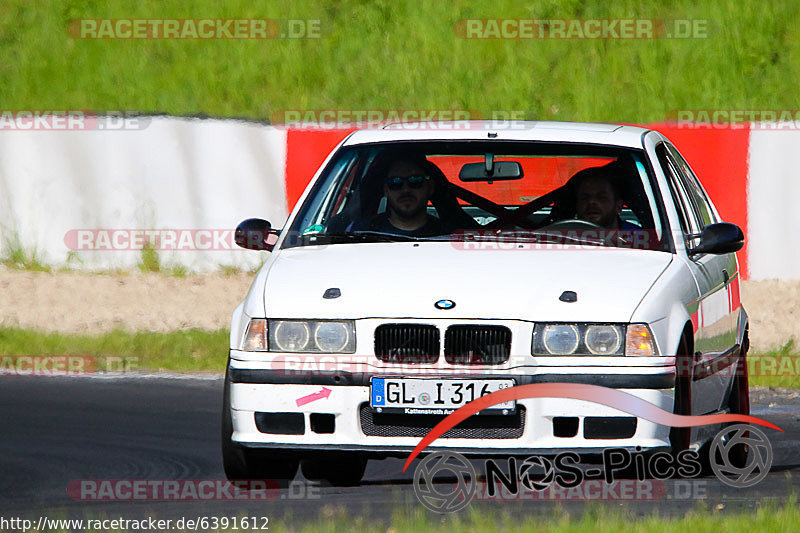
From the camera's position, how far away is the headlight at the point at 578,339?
5.92m

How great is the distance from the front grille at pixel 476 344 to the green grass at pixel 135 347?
5547 mm

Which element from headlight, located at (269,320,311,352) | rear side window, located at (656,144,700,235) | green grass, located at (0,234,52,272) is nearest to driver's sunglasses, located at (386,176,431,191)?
rear side window, located at (656,144,700,235)

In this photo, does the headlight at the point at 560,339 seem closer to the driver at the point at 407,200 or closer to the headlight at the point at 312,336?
the headlight at the point at 312,336

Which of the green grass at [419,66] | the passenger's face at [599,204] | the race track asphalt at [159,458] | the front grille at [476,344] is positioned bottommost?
the race track asphalt at [159,458]

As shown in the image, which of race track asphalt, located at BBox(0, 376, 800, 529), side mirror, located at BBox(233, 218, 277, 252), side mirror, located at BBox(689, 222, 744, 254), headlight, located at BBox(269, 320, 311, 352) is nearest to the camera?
headlight, located at BBox(269, 320, 311, 352)

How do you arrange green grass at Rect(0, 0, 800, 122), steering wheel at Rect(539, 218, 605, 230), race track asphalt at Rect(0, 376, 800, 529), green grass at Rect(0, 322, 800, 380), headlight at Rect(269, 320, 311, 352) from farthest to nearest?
1. green grass at Rect(0, 0, 800, 122)
2. green grass at Rect(0, 322, 800, 380)
3. steering wheel at Rect(539, 218, 605, 230)
4. race track asphalt at Rect(0, 376, 800, 529)
5. headlight at Rect(269, 320, 311, 352)

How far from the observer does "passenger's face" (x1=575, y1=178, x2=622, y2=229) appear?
732 cm

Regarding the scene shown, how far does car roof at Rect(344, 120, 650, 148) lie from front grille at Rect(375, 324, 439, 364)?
1.82 metres

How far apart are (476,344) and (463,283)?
323 mm

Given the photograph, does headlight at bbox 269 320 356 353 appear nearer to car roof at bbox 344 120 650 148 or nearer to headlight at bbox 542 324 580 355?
headlight at bbox 542 324 580 355

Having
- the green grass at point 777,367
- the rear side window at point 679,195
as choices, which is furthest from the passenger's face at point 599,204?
the green grass at point 777,367

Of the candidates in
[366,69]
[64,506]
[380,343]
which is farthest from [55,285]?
[380,343]

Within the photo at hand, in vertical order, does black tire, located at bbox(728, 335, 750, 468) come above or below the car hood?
below

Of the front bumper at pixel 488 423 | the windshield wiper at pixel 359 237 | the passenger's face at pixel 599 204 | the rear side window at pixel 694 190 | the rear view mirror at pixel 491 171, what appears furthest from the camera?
the rear side window at pixel 694 190
